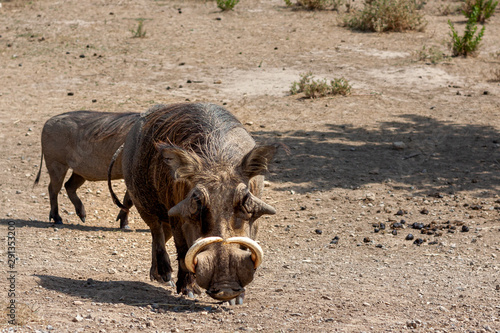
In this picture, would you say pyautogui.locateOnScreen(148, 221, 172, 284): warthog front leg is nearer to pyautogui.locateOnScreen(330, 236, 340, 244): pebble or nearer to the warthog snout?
the warthog snout

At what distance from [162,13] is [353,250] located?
1055cm

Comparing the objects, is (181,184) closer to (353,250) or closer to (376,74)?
(353,250)

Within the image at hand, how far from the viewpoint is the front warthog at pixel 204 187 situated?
134 inches

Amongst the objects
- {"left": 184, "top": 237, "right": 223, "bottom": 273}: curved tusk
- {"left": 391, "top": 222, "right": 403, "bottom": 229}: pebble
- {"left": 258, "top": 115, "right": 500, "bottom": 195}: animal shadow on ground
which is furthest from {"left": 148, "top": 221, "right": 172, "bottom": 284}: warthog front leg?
{"left": 258, "top": 115, "right": 500, "bottom": 195}: animal shadow on ground

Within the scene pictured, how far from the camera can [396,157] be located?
26.5ft

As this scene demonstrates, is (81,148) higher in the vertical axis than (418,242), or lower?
higher

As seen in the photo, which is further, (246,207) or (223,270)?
(246,207)

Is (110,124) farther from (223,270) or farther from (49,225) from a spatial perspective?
(223,270)

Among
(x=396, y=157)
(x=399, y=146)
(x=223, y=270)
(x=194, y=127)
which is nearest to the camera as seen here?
(x=223, y=270)

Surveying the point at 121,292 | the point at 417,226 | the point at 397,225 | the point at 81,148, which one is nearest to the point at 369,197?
the point at 397,225

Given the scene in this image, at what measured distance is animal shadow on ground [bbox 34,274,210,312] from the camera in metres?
4.22

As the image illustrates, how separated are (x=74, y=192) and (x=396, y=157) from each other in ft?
12.7

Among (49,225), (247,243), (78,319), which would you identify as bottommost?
(49,225)

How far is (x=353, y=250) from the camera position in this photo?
5.77m
